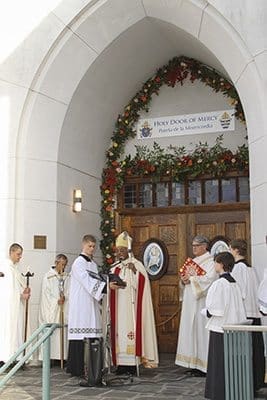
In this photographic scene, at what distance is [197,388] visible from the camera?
7449 mm

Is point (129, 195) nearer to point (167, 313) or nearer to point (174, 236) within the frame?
point (174, 236)

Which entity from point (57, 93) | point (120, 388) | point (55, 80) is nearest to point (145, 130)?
point (57, 93)

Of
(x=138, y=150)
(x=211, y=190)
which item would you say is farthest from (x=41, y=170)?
(x=211, y=190)

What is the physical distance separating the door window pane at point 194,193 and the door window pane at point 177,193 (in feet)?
0.47

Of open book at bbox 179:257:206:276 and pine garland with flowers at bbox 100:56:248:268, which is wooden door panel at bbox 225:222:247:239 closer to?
pine garland with flowers at bbox 100:56:248:268

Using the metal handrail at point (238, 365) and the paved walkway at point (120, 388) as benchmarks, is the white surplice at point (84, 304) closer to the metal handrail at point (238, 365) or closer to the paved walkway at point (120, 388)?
the paved walkway at point (120, 388)

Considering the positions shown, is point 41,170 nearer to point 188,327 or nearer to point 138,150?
point 138,150

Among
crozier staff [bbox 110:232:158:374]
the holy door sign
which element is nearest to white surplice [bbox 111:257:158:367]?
crozier staff [bbox 110:232:158:374]

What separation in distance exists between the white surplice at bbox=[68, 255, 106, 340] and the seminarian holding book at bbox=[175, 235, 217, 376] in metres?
1.21

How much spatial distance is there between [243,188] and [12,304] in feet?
13.6

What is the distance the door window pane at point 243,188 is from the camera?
10.4 metres

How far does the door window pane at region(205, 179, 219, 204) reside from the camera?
10.6m

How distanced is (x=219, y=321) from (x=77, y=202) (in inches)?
168

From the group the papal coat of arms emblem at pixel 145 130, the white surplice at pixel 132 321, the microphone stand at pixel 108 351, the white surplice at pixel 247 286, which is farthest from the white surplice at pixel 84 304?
the papal coat of arms emblem at pixel 145 130
